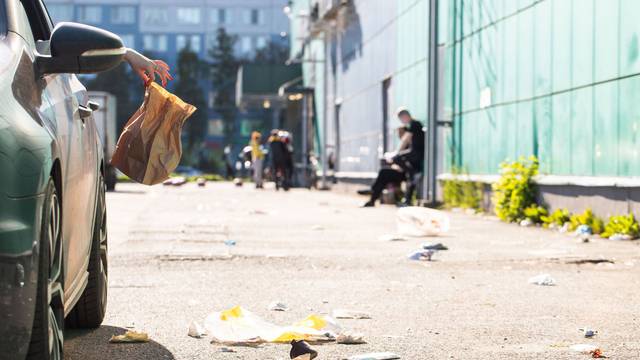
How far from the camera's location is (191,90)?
102 metres

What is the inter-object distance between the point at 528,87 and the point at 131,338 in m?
12.6

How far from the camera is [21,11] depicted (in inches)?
187

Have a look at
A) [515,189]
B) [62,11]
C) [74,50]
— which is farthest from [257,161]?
[62,11]

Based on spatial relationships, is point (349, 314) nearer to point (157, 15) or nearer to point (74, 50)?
point (74, 50)

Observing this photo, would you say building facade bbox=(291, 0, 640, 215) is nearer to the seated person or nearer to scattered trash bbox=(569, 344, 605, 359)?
the seated person

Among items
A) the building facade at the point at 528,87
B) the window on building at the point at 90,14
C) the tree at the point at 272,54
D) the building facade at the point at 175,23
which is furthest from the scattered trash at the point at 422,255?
the window on building at the point at 90,14

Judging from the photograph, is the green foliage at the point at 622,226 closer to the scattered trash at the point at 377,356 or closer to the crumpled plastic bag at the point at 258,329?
the crumpled plastic bag at the point at 258,329

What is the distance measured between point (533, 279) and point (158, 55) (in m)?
109

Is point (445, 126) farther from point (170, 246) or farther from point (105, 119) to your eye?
point (105, 119)

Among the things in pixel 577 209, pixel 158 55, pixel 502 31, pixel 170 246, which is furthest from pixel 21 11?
pixel 158 55

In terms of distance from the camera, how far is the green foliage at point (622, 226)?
1309 cm

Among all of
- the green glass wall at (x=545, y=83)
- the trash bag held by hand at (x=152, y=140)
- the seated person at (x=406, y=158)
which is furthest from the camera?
the seated person at (x=406, y=158)

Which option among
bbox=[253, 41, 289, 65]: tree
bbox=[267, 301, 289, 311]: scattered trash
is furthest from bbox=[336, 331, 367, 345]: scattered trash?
bbox=[253, 41, 289, 65]: tree

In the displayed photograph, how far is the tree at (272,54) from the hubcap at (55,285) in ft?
339
